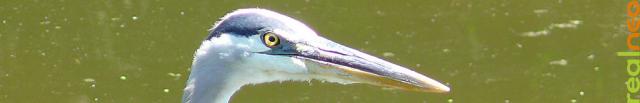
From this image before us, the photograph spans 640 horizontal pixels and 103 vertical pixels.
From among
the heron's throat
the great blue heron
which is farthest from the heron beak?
the heron's throat

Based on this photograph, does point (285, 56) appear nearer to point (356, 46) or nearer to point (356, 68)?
point (356, 68)

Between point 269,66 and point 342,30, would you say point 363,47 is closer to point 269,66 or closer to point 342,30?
point 342,30

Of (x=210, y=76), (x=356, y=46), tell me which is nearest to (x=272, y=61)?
(x=210, y=76)

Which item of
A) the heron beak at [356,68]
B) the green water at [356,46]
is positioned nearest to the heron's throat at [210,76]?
the heron beak at [356,68]

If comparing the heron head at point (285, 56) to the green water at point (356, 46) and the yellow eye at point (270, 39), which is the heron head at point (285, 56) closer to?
the yellow eye at point (270, 39)

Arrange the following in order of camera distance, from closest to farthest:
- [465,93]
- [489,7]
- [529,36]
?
[465,93] → [529,36] → [489,7]

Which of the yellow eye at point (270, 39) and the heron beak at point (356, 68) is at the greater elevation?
the yellow eye at point (270, 39)

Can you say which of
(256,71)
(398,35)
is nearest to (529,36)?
(398,35)
